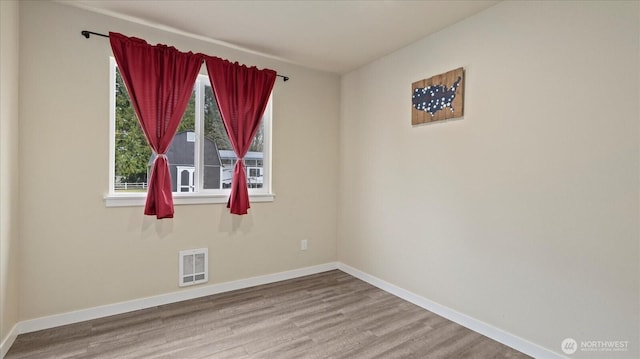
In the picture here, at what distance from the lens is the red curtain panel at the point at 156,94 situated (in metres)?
2.51

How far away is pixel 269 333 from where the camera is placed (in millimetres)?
2295

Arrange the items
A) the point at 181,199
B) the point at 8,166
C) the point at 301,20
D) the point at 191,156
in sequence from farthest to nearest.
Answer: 1. the point at 191,156
2. the point at 181,199
3. the point at 301,20
4. the point at 8,166

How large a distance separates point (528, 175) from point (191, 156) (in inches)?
115

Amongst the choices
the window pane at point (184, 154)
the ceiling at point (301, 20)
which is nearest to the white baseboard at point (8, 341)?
the window pane at point (184, 154)

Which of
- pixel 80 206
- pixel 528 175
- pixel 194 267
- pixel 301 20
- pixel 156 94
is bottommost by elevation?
pixel 194 267

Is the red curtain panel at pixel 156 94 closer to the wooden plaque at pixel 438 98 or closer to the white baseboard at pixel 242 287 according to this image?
the white baseboard at pixel 242 287

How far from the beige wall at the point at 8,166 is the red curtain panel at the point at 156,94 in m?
0.61

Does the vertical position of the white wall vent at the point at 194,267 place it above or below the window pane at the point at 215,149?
below

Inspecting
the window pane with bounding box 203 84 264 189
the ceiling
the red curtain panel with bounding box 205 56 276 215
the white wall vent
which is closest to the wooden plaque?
the ceiling

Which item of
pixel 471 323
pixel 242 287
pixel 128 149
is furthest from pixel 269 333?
pixel 128 149

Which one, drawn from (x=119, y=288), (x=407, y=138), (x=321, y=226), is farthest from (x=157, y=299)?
(x=407, y=138)

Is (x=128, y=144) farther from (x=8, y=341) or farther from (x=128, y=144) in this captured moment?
(x=8, y=341)

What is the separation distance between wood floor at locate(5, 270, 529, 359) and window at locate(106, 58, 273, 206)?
39.4 inches

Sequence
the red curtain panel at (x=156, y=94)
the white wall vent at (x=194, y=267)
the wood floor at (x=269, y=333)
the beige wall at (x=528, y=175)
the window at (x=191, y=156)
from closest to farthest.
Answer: the beige wall at (x=528, y=175) → the wood floor at (x=269, y=333) → the red curtain panel at (x=156, y=94) → the window at (x=191, y=156) → the white wall vent at (x=194, y=267)
